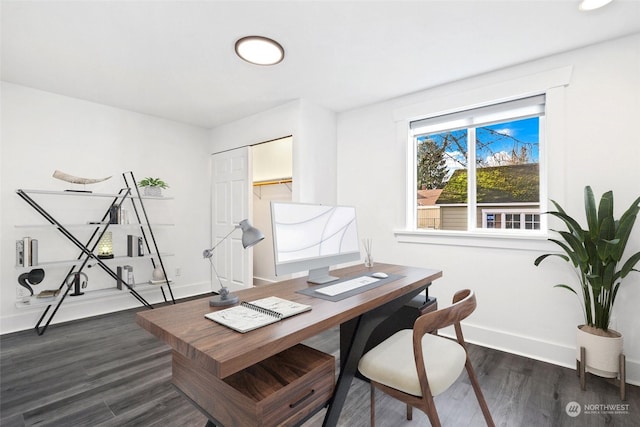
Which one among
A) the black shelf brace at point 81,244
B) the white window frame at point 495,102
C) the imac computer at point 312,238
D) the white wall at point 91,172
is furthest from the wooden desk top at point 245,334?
the white wall at point 91,172

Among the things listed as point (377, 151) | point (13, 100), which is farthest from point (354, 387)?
point (13, 100)

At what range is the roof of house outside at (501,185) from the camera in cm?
267

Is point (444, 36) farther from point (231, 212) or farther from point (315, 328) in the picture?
point (231, 212)

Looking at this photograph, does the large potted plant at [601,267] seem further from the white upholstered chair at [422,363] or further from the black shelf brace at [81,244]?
the black shelf brace at [81,244]

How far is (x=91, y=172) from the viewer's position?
355 cm

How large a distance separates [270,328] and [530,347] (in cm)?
246

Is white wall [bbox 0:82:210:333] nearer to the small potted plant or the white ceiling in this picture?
the small potted plant

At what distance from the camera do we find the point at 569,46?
230cm

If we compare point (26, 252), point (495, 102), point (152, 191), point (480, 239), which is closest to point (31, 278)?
point (26, 252)

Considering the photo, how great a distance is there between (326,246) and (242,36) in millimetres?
1643

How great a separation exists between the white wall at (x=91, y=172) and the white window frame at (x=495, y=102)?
297 centimetres

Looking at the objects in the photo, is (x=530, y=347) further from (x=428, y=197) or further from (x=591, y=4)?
(x=591, y=4)

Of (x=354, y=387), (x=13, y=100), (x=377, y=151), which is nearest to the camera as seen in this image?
(x=354, y=387)

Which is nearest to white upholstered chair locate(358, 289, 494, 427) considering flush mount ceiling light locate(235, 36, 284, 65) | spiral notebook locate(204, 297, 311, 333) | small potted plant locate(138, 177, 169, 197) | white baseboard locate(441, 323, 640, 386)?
spiral notebook locate(204, 297, 311, 333)
